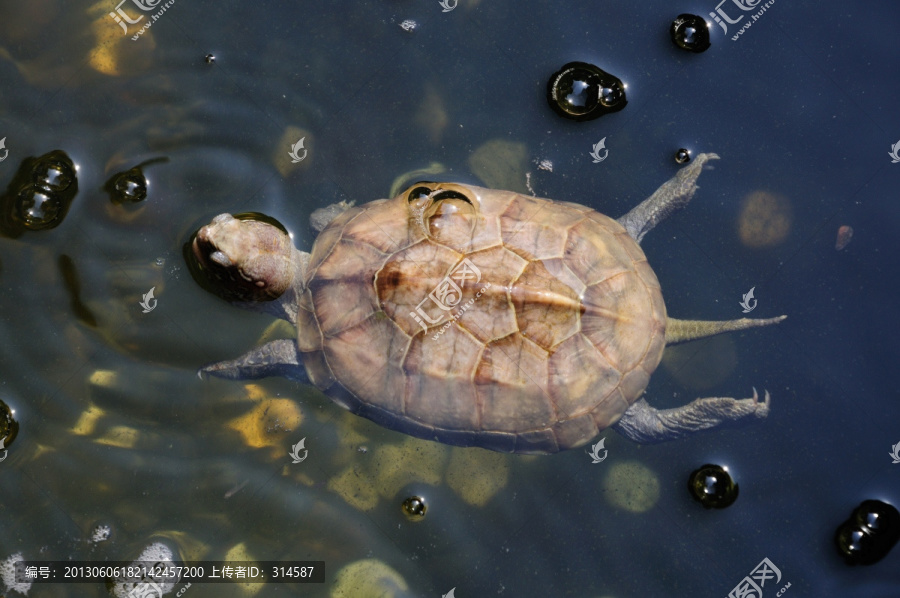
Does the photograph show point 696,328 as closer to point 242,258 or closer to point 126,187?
point 242,258

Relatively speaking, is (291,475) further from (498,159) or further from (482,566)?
(498,159)

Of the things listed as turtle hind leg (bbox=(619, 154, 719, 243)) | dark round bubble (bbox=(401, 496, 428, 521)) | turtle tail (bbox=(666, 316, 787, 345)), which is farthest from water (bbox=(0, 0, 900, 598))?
turtle tail (bbox=(666, 316, 787, 345))

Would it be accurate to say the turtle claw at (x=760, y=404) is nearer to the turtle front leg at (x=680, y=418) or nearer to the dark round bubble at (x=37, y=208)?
the turtle front leg at (x=680, y=418)

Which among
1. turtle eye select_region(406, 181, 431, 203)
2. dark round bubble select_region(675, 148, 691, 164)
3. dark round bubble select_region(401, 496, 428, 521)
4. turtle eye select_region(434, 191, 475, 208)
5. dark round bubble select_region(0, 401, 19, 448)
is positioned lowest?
dark round bubble select_region(0, 401, 19, 448)

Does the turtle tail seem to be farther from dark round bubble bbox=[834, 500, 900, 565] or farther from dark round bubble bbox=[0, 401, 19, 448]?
dark round bubble bbox=[0, 401, 19, 448]

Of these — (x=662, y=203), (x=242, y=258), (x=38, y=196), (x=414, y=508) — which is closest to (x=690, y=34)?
(x=662, y=203)

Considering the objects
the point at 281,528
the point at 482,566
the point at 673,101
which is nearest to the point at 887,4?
the point at 673,101
